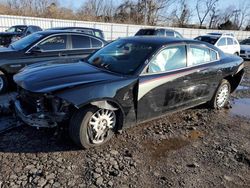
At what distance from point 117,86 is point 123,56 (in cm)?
90

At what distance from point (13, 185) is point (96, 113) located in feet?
4.68

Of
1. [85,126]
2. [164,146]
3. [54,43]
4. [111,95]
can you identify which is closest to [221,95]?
[164,146]

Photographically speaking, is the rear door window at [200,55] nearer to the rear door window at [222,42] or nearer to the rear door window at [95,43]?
the rear door window at [95,43]

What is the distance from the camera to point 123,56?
15.8ft

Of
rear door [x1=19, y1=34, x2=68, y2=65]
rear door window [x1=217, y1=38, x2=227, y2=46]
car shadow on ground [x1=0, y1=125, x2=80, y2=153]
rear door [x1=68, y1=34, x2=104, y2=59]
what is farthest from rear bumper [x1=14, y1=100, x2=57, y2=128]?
rear door window [x1=217, y1=38, x2=227, y2=46]

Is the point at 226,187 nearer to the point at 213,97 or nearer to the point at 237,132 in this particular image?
the point at 237,132

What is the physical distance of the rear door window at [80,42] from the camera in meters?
7.69

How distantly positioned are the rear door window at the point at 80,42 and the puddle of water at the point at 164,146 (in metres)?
4.29

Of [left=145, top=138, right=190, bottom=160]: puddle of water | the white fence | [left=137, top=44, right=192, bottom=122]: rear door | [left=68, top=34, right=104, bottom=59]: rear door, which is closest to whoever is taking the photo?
[left=145, top=138, right=190, bottom=160]: puddle of water

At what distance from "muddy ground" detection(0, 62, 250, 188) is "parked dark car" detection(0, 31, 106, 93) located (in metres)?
1.97

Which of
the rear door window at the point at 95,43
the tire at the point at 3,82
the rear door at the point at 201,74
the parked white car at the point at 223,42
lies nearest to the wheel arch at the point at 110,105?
the rear door at the point at 201,74

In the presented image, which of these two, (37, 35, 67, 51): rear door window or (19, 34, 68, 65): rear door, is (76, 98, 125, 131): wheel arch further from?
(37, 35, 67, 51): rear door window

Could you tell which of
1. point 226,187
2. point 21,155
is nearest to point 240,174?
point 226,187

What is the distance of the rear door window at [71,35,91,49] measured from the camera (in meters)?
7.69
